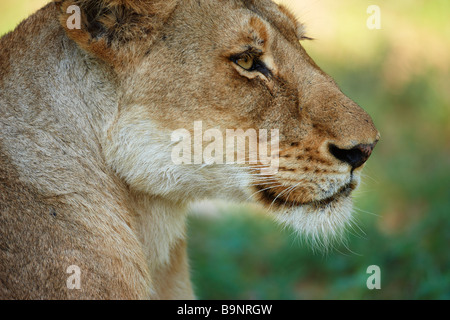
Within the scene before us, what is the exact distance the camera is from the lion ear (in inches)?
107

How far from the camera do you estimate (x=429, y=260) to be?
431 centimetres

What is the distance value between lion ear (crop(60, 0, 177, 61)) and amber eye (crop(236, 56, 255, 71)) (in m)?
0.38

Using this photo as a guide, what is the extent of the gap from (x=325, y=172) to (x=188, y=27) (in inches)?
35.1

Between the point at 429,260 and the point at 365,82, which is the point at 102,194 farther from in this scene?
the point at 365,82

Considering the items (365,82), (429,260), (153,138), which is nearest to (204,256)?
(429,260)

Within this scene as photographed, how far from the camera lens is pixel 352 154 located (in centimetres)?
285

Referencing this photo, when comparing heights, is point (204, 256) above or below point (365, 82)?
below

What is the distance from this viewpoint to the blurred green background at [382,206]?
14.6ft

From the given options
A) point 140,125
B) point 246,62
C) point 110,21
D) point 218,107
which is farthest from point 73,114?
point 246,62

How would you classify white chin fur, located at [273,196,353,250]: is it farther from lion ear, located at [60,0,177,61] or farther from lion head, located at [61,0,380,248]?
lion ear, located at [60,0,177,61]

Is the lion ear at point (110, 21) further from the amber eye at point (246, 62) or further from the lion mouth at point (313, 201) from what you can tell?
the lion mouth at point (313, 201)

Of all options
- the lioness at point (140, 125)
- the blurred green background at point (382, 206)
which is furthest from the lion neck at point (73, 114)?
the blurred green background at point (382, 206)
